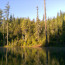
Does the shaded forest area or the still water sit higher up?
the shaded forest area

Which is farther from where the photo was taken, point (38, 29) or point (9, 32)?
point (9, 32)

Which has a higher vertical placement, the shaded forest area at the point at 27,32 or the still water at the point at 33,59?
the shaded forest area at the point at 27,32

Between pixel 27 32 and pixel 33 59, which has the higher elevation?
pixel 27 32

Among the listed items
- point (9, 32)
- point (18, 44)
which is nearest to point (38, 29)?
point (18, 44)

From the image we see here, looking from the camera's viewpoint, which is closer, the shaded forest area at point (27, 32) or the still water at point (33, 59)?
the still water at point (33, 59)

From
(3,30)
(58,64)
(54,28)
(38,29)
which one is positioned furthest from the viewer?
(3,30)

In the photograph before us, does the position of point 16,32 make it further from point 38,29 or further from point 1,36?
point 38,29

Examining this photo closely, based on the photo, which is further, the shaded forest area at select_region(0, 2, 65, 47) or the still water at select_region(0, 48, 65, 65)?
the shaded forest area at select_region(0, 2, 65, 47)

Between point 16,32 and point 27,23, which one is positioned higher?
point 27,23

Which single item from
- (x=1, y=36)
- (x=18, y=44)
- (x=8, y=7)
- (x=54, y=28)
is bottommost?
(x=18, y=44)

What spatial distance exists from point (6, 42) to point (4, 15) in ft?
38.0

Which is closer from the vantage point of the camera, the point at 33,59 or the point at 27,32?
the point at 33,59

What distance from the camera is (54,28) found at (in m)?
43.7

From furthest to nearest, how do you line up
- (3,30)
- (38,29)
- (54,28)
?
(3,30) → (54,28) → (38,29)
